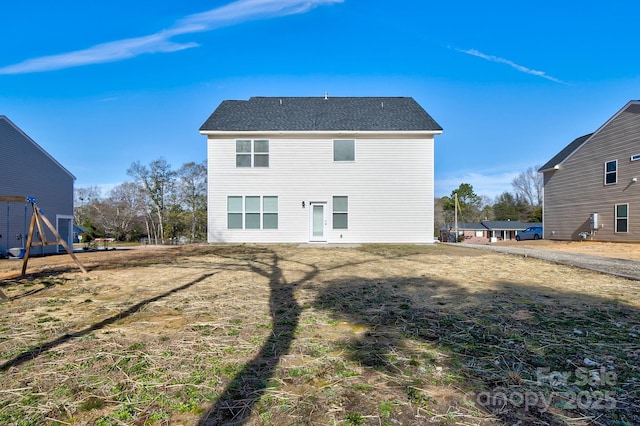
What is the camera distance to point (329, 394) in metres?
2.16

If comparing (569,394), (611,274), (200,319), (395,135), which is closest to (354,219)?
(395,135)

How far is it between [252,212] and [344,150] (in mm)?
5225

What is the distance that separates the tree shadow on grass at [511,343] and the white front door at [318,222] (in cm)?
1010

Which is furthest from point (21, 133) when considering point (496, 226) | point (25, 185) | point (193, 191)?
point (496, 226)

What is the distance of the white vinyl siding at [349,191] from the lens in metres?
15.3

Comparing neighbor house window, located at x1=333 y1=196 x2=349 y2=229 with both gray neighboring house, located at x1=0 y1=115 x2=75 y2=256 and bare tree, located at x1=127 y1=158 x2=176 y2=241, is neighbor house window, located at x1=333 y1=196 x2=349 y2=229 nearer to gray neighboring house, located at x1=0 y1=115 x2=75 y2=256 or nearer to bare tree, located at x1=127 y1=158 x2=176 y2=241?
gray neighboring house, located at x1=0 y1=115 x2=75 y2=256

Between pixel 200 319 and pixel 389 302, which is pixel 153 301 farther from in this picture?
pixel 389 302

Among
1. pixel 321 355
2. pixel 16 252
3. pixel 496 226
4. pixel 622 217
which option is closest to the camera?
pixel 321 355

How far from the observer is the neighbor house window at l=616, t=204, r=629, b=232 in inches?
677

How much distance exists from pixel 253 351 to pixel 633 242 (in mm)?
21617

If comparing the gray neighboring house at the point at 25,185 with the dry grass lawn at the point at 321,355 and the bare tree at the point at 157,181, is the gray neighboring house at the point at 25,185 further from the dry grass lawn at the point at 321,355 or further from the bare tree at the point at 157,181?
the bare tree at the point at 157,181

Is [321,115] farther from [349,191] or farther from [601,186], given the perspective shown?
[601,186]

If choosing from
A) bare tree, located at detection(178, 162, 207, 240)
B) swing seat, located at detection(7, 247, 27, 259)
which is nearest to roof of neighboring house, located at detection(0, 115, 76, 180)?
swing seat, located at detection(7, 247, 27, 259)

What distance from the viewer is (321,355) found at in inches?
109
